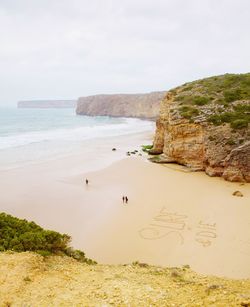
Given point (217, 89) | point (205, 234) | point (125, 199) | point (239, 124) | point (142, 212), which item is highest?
point (217, 89)

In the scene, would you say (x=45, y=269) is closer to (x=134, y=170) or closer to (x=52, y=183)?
(x=52, y=183)

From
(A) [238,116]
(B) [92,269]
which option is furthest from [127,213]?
(A) [238,116]

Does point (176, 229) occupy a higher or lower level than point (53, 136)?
lower

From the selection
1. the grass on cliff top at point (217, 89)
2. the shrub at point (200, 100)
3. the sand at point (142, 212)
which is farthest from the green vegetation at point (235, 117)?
the sand at point (142, 212)

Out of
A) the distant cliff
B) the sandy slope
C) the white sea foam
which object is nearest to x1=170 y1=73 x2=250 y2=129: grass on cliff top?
the sandy slope

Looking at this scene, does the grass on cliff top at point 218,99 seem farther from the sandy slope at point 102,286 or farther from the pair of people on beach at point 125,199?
the sandy slope at point 102,286

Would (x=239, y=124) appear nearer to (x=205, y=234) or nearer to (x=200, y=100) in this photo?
(x=200, y=100)

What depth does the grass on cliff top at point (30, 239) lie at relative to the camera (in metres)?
10.2

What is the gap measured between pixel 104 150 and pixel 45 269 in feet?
114

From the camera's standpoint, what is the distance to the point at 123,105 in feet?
467

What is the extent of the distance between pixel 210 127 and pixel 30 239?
2295 centimetres

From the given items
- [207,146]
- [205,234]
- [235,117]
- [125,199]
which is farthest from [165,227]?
[235,117]

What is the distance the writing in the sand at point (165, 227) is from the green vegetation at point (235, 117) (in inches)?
544

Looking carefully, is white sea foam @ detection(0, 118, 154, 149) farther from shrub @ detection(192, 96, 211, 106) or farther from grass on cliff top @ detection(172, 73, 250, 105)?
shrub @ detection(192, 96, 211, 106)
